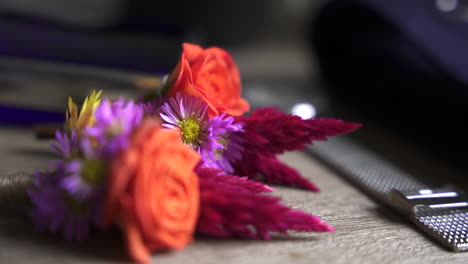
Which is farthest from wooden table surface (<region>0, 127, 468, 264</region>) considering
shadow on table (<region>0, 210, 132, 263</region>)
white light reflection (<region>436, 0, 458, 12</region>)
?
white light reflection (<region>436, 0, 458, 12</region>)

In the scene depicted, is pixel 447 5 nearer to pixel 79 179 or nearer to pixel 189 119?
pixel 189 119

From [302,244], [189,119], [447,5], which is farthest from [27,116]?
[447,5]

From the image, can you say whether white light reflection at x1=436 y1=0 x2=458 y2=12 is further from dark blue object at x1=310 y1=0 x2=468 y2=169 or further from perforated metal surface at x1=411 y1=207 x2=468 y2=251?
perforated metal surface at x1=411 y1=207 x2=468 y2=251

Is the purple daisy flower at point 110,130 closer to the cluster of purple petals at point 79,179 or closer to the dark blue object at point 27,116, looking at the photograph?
the cluster of purple petals at point 79,179

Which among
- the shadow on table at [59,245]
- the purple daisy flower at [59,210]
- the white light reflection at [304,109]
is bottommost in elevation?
the shadow on table at [59,245]

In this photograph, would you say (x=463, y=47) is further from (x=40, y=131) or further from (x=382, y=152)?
(x=40, y=131)

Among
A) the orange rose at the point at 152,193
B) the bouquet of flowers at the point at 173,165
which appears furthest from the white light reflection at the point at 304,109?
the orange rose at the point at 152,193
